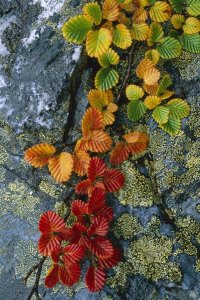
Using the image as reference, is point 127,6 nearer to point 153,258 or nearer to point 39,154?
point 39,154

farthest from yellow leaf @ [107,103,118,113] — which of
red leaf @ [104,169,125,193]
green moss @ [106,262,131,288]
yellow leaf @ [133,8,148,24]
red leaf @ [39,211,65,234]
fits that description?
green moss @ [106,262,131,288]

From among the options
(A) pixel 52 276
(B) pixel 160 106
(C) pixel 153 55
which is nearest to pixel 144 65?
(C) pixel 153 55

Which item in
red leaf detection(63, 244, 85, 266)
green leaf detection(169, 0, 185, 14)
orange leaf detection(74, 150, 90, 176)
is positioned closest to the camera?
red leaf detection(63, 244, 85, 266)

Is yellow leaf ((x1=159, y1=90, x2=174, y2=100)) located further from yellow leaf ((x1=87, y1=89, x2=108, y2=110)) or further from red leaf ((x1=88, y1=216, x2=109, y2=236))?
red leaf ((x1=88, y1=216, x2=109, y2=236))

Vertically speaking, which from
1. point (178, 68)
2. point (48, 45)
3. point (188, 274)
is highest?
point (48, 45)

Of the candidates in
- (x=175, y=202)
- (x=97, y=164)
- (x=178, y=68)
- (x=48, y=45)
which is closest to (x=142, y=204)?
(x=175, y=202)

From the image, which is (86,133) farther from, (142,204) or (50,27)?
(50,27)
